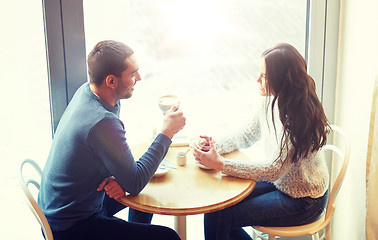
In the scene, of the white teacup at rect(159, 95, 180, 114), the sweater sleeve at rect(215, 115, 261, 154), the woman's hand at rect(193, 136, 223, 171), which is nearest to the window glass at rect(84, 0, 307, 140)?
the white teacup at rect(159, 95, 180, 114)

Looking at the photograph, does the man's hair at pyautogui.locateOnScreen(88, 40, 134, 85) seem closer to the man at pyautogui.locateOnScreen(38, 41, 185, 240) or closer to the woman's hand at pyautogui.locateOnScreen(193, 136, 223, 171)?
the man at pyautogui.locateOnScreen(38, 41, 185, 240)

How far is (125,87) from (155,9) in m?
0.66

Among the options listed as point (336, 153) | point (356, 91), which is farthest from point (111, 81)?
point (336, 153)

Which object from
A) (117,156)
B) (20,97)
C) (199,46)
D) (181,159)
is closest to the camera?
(117,156)

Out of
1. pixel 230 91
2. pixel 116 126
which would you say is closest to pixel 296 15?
pixel 230 91

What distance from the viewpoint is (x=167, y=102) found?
1.90 meters

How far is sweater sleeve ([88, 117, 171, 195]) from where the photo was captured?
1.47 metres

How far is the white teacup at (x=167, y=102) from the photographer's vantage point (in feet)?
6.09

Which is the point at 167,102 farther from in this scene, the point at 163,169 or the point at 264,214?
the point at 264,214

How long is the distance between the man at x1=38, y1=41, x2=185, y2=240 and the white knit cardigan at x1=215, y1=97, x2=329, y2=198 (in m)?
0.37

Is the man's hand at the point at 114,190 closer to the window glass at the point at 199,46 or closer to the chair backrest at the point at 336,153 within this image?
the window glass at the point at 199,46

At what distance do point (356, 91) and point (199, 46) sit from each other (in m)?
0.87

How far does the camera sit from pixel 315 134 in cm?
169

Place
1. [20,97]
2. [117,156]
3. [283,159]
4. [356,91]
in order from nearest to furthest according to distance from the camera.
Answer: [117,156] → [283,159] → [20,97] → [356,91]
